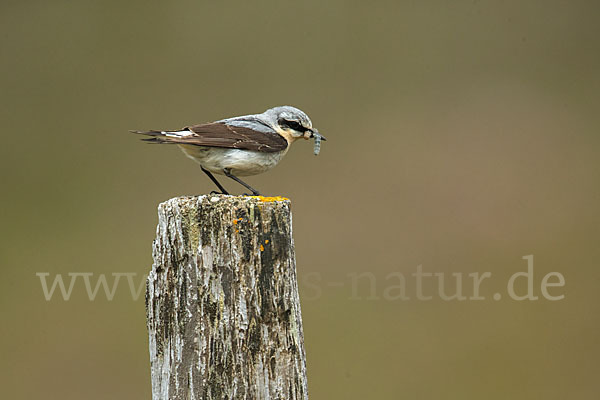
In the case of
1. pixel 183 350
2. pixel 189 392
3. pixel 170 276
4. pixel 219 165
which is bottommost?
pixel 189 392

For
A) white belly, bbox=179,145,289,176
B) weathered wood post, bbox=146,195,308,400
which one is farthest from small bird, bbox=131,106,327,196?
weathered wood post, bbox=146,195,308,400

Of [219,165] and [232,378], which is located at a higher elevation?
[219,165]

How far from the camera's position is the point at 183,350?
2289 millimetres

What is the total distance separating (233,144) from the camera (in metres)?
3.19

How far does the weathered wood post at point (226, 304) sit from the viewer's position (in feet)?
7.43

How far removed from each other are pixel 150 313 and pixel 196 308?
222 millimetres

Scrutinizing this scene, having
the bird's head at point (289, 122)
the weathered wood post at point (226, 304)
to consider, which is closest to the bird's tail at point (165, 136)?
the bird's head at point (289, 122)

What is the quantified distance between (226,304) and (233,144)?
1105mm

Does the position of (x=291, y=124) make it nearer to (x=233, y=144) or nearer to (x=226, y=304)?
(x=233, y=144)

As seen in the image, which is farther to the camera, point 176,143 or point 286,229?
point 176,143

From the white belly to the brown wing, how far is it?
34mm

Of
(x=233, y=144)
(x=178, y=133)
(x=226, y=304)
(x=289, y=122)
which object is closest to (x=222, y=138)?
(x=233, y=144)

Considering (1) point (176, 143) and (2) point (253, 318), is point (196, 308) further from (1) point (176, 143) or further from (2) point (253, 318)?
(1) point (176, 143)

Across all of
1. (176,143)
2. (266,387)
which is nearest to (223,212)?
(266,387)
